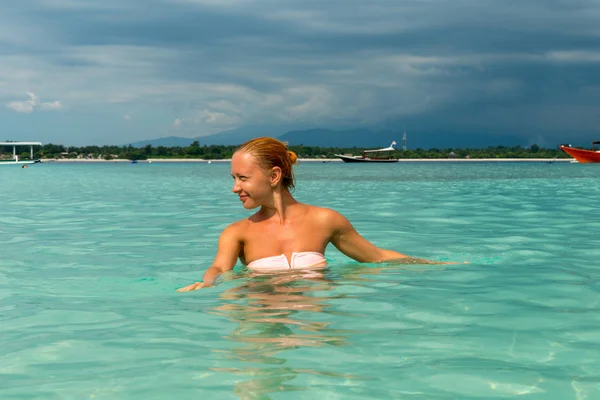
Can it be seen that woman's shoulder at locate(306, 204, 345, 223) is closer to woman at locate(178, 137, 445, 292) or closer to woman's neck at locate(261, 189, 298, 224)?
woman at locate(178, 137, 445, 292)

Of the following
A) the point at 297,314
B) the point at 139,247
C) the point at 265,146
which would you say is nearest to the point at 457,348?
the point at 297,314

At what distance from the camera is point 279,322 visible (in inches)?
188

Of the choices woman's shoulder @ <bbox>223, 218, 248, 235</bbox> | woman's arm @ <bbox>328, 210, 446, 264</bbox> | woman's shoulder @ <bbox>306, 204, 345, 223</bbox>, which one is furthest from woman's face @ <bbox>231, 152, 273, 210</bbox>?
woman's arm @ <bbox>328, 210, 446, 264</bbox>

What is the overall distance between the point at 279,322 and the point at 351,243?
6.03 ft

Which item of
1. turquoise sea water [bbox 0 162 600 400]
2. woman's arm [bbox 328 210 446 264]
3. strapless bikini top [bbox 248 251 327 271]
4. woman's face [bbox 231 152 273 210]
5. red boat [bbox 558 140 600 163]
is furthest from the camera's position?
red boat [bbox 558 140 600 163]

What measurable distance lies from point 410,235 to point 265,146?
682 cm

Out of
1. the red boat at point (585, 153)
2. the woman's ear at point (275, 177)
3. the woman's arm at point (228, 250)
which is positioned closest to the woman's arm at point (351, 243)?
the woman's ear at point (275, 177)

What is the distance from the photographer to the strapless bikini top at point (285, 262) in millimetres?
6082

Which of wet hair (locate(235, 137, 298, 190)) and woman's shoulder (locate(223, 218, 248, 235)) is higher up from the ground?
wet hair (locate(235, 137, 298, 190))

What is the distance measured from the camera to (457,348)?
4383 mm

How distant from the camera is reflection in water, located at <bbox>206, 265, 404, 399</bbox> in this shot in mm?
3775

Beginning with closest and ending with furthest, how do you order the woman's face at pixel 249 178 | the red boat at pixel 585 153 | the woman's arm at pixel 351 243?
1. the woman's face at pixel 249 178
2. the woman's arm at pixel 351 243
3. the red boat at pixel 585 153

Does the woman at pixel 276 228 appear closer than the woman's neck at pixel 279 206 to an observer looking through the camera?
Yes

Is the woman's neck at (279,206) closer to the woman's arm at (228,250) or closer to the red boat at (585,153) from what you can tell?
the woman's arm at (228,250)
